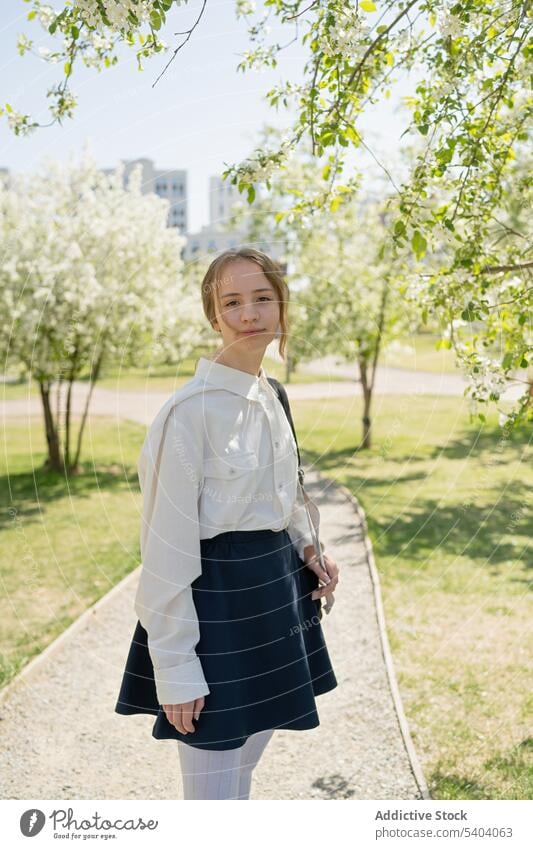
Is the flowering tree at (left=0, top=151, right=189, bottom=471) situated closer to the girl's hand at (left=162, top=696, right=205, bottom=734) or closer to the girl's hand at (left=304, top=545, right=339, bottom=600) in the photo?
the girl's hand at (left=304, top=545, right=339, bottom=600)

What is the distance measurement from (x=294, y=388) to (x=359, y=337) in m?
8.38

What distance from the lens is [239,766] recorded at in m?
2.53

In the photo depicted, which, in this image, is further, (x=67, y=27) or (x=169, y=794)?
(x=169, y=794)

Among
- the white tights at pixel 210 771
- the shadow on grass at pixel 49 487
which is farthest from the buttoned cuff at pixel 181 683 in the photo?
the shadow on grass at pixel 49 487

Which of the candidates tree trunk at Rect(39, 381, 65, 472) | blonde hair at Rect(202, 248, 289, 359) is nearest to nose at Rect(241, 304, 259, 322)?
blonde hair at Rect(202, 248, 289, 359)

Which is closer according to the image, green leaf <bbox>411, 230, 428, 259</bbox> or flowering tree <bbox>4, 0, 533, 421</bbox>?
flowering tree <bbox>4, 0, 533, 421</bbox>

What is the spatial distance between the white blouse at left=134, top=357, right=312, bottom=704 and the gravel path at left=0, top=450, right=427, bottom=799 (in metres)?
1.71

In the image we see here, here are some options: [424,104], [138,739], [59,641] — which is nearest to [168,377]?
[59,641]

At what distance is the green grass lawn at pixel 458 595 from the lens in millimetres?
3904

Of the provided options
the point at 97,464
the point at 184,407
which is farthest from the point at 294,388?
the point at 184,407

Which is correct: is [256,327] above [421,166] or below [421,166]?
below

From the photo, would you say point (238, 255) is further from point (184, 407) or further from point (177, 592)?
point (177, 592)

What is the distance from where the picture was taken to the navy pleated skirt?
235cm
